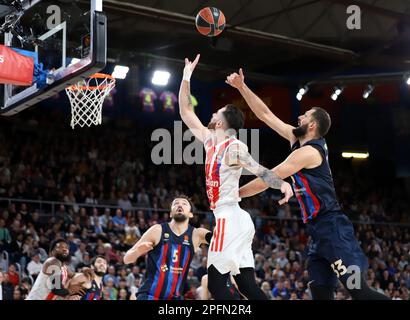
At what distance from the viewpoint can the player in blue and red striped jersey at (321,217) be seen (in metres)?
5.67

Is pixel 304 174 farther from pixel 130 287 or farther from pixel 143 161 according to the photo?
pixel 143 161

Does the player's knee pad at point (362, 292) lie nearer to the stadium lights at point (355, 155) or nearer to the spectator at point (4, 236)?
the spectator at point (4, 236)

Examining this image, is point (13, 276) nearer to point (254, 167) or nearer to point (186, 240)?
point (186, 240)

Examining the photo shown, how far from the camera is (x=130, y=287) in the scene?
14.5 m

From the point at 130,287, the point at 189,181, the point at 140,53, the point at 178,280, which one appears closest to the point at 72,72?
the point at 178,280

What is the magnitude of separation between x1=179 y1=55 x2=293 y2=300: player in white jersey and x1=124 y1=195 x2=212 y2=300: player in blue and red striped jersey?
3.94 feet

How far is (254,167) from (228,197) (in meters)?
0.43

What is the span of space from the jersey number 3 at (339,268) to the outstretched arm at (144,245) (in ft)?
6.90

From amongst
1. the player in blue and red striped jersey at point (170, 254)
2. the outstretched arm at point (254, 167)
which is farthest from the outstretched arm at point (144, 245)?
the outstretched arm at point (254, 167)

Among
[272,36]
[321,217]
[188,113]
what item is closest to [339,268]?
[321,217]

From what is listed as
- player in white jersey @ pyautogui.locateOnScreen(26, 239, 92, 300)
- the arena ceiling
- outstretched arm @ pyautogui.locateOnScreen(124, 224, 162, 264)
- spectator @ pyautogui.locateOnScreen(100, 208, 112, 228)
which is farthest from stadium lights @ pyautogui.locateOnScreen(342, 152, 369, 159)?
outstretched arm @ pyautogui.locateOnScreen(124, 224, 162, 264)

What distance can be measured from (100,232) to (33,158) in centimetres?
344

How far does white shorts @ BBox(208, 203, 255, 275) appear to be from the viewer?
5.98 metres

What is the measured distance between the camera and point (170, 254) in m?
7.35
